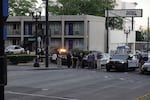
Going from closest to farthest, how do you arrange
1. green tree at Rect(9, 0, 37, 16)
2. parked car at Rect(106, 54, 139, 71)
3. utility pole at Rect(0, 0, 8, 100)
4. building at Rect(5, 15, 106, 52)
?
utility pole at Rect(0, 0, 8, 100) → parked car at Rect(106, 54, 139, 71) → building at Rect(5, 15, 106, 52) → green tree at Rect(9, 0, 37, 16)

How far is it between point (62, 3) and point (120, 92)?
73139 mm

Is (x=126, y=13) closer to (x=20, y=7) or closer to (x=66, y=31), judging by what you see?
(x=66, y=31)

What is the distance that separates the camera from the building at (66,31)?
65.4 metres

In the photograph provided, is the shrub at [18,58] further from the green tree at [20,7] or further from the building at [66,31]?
the green tree at [20,7]

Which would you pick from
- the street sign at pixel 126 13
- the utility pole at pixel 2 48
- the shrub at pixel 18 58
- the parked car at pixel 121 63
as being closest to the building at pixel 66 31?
the street sign at pixel 126 13

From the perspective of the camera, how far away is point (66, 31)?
66.9 m

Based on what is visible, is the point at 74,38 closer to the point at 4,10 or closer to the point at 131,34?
the point at 131,34

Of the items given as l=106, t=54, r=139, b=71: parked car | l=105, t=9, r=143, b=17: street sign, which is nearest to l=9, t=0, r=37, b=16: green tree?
l=105, t=9, r=143, b=17: street sign

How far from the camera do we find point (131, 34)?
84.4m

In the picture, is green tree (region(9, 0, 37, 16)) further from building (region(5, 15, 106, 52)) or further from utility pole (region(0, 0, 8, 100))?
utility pole (region(0, 0, 8, 100))

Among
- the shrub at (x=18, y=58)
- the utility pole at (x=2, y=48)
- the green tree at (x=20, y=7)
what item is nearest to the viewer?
the utility pole at (x=2, y=48)

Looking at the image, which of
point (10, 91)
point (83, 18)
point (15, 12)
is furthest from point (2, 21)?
point (15, 12)

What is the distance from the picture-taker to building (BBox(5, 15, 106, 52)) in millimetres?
65375

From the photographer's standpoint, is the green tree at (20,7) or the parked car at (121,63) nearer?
the parked car at (121,63)
